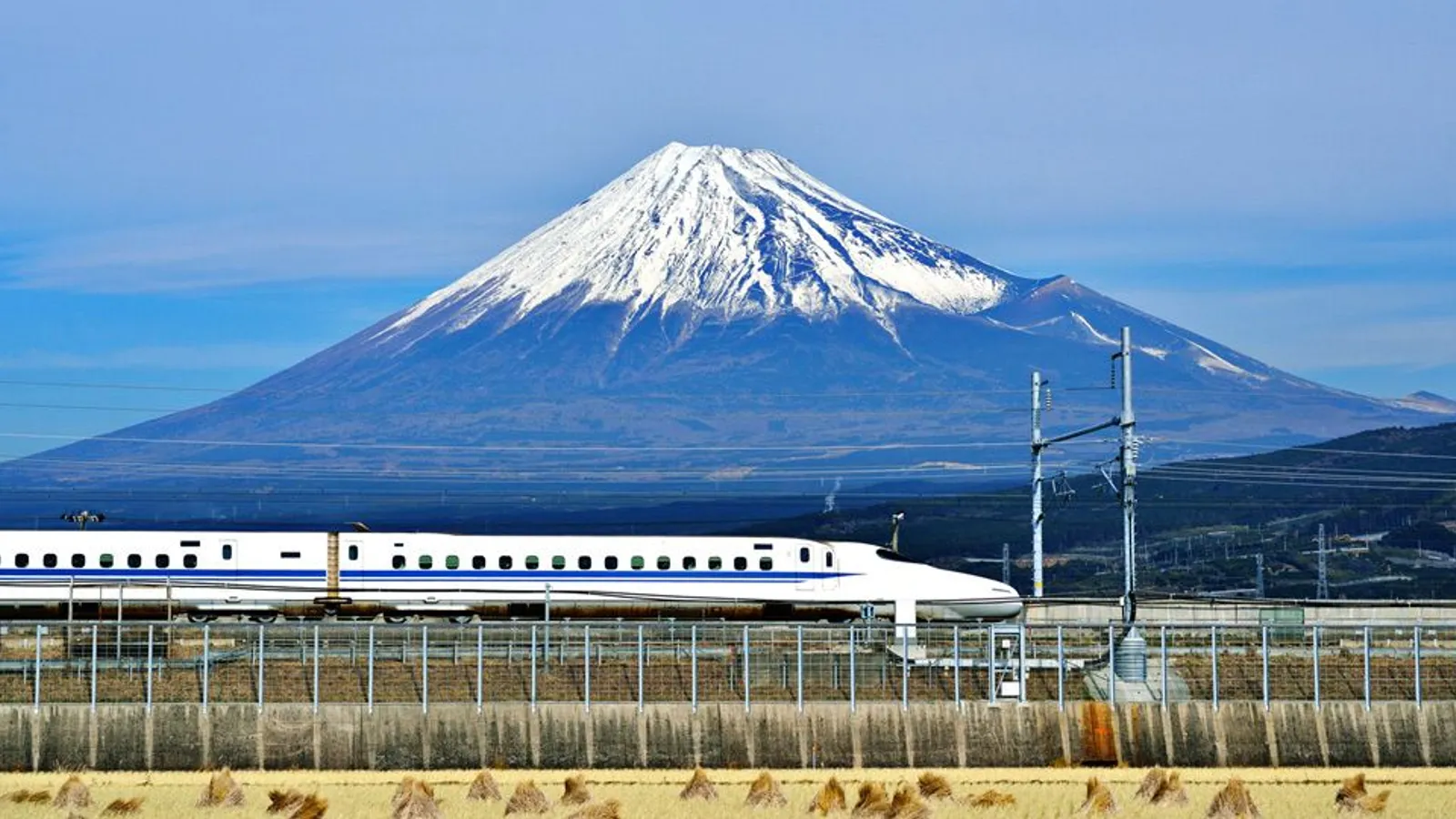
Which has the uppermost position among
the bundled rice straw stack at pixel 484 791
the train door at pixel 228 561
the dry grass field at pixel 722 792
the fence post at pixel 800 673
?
the train door at pixel 228 561

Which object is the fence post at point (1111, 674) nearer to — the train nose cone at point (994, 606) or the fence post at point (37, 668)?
the fence post at point (37, 668)

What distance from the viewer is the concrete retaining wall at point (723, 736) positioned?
58.9 meters

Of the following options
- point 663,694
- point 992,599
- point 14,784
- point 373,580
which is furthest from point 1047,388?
point 14,784

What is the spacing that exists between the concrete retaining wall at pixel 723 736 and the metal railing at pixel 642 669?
1.70 feet

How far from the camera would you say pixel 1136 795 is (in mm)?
52406

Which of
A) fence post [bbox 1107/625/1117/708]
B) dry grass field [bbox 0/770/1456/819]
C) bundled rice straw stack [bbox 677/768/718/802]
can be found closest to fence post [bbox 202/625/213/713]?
dry grass field [bbox 0/770/1456/819]

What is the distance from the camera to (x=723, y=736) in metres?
60.3

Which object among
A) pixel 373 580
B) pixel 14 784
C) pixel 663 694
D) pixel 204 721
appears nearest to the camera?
pixel 14 784

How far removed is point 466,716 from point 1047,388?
120 feet

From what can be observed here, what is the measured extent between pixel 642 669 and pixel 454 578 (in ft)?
97.8

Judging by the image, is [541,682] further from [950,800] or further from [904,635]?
[950,800]

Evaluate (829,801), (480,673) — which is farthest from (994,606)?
(829,801)

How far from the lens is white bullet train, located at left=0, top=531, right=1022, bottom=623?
8688 centimetres

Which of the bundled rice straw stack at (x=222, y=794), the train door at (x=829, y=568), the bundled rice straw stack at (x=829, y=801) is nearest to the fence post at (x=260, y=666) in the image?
the bundled rice straw stack at (x=222, y=794)
